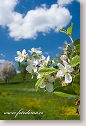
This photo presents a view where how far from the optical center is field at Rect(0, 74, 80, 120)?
57.9 inches

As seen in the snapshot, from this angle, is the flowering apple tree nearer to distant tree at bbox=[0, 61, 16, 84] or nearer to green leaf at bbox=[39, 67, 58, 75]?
green leaf at bbox=[39, 67, 58, 75]

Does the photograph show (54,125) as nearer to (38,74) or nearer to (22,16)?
(22,16)

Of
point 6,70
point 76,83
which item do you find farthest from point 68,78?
point 6,70

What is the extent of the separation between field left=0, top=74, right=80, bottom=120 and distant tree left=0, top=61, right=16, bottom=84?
3cm

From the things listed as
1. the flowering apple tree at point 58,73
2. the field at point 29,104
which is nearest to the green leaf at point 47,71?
the flowering apple tree at point 58,73

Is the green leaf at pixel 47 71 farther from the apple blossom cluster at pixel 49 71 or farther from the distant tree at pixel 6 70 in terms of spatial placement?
the distant tree at pixel 6 70

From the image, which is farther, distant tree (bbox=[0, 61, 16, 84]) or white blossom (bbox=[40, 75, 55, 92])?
distant tree (bbox=[0, 61, 16, 84])

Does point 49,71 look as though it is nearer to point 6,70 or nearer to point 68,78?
point 68,78

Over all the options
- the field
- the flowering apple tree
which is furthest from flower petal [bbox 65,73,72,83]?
the field

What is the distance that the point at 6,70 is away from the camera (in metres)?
1.48

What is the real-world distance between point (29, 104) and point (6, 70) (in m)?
0.22

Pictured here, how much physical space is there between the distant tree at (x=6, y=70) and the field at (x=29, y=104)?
0.09ft

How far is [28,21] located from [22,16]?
43mm

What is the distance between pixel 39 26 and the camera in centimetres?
152
